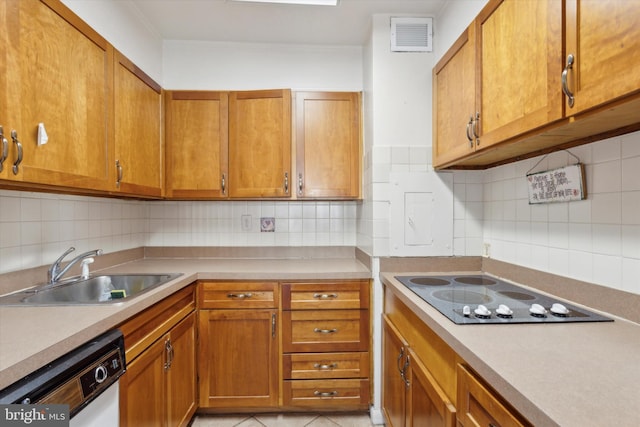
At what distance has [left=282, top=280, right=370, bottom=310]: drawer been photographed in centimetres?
197

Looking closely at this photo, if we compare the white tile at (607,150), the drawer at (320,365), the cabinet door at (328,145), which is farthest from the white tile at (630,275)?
the cabinet door at (328,145)

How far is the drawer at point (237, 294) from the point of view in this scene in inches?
77.9

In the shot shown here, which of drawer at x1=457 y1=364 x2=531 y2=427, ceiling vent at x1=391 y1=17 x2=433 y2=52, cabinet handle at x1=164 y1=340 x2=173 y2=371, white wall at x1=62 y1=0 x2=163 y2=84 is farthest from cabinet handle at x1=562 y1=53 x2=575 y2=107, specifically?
white wall at x1=62 y1=0 x2=163 y2=84

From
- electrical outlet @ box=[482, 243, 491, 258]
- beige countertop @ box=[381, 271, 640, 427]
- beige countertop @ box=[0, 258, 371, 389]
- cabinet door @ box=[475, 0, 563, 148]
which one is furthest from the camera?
electrical outlet @ box=[482, 243, 491, 258]

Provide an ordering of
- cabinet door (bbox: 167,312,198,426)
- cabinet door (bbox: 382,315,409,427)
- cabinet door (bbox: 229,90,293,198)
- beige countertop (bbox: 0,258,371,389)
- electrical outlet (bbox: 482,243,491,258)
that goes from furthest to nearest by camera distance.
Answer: cabinet door (bbox: 229,90,293,198), electrical outlet (bbox: 482,243,491,258), cabinet door (bbox: 167,312,198,426), cabinet door (bbox: 382,315,409,427), beige countertop (bbox: 0,258,371,389)

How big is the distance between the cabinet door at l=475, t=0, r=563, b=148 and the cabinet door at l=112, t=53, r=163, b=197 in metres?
1.74

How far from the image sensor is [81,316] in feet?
3.72

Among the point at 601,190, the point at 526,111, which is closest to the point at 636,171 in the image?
the point at 601,190

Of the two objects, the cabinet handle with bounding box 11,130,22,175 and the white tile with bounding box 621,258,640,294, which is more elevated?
the cabinet handle with bounding box 11,130,22,175

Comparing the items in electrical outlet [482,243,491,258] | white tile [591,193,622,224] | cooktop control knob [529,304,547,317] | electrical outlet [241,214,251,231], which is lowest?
cooktop control knob [529,304,547,317]

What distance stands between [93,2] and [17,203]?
40.8 inches

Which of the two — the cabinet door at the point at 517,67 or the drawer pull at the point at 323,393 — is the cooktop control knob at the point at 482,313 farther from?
the drawer pull at the point at 323,393

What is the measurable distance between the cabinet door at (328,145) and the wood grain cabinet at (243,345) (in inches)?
29.1

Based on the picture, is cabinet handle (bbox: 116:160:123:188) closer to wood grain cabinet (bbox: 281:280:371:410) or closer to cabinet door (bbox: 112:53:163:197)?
cabinet door (bbox: 112:53:163:197)
